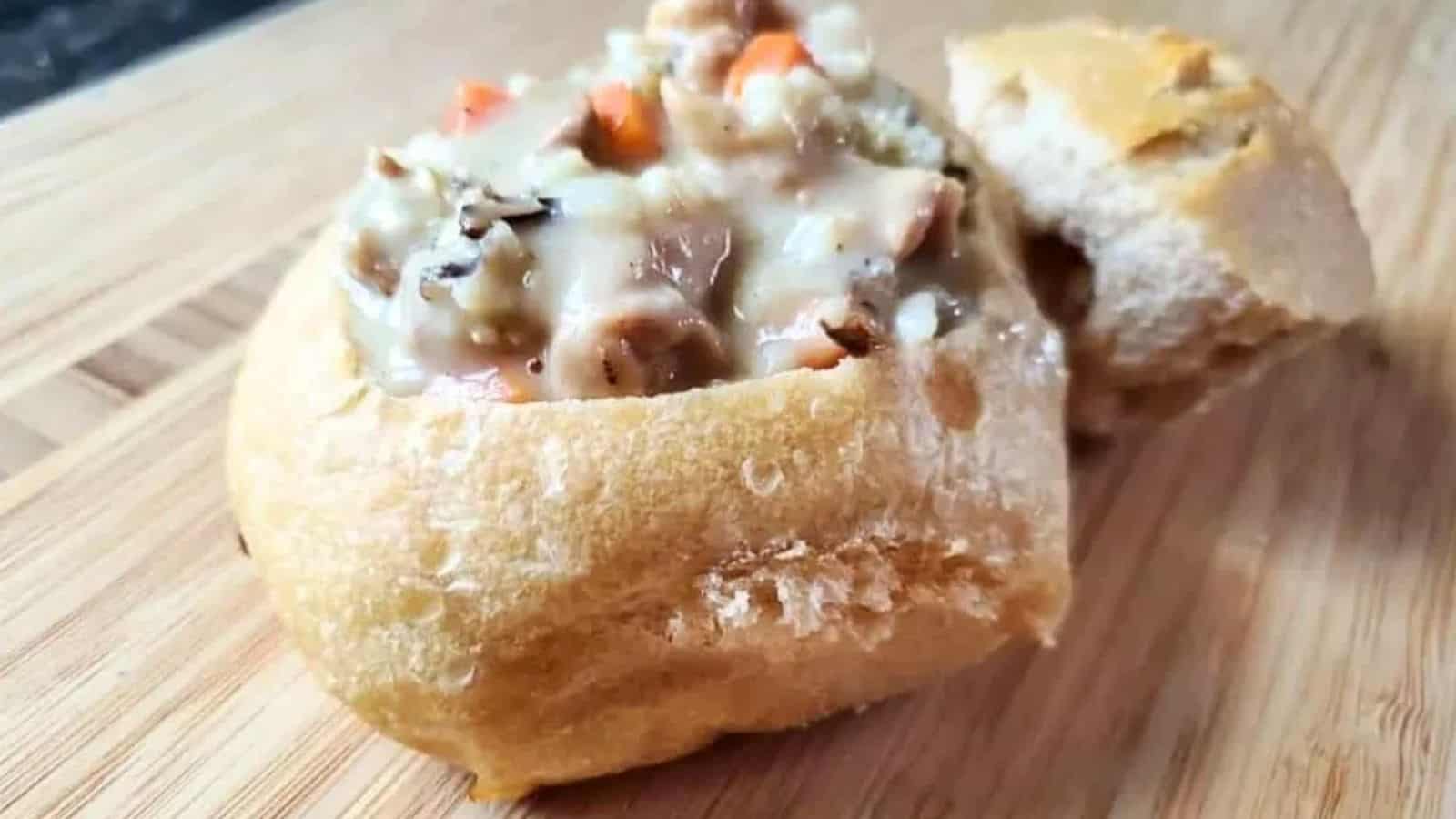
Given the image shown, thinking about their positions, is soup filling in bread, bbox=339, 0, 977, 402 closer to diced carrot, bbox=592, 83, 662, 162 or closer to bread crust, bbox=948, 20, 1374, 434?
diced carrot, bbox=592, 83, 662, 162

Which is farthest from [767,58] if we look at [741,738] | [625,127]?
[741,738]

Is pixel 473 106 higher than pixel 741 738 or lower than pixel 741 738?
higher

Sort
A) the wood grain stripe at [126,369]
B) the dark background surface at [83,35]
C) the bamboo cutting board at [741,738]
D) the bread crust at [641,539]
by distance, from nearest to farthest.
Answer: the bread crust at [641,539]
the bamboo cutting board at [741,738]
the wood grain stripe at [126,369]
the dark background surface at [83,35]

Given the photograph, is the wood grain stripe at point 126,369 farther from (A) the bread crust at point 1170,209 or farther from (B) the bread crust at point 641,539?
(A) the bread crust at point 1170,209

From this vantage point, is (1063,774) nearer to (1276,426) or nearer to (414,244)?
(1276,426)

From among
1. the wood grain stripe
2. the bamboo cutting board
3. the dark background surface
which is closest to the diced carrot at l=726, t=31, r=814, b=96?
the bamboo cutting board

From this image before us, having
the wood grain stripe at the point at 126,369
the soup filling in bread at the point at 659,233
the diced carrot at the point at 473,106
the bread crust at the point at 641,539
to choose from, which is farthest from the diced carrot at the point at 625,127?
the wood grain stripe at the point at 126,369

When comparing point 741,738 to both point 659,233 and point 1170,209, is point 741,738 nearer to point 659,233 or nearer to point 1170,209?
point 659,233
